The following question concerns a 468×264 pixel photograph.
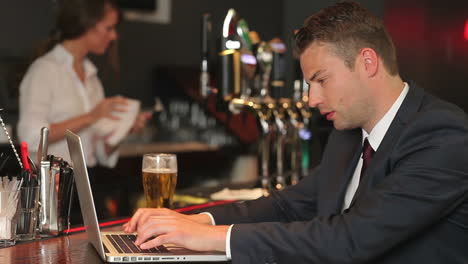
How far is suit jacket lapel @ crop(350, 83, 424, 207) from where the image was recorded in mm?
1770

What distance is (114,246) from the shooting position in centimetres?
170

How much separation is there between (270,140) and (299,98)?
1.45 feet

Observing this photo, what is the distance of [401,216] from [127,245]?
26.2 inches

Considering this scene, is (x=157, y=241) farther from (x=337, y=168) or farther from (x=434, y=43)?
(x=434, y=43)

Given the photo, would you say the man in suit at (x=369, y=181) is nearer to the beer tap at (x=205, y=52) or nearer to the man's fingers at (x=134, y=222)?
the man's fingers at (x=134, y=222)

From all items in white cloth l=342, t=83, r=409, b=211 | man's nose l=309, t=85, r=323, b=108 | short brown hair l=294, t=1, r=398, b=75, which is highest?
short brown hair l=294, t=1, r=398, b=75

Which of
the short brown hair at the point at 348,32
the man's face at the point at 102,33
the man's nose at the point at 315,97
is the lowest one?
the man's nose at the point at 315,97

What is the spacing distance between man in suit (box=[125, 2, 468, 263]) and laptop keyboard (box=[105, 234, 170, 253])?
0.08 feet

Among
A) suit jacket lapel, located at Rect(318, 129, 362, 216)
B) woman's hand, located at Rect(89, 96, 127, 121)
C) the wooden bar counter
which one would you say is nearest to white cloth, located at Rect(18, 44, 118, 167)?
woman's hand, located at Rect(89, 96, 127, 121)

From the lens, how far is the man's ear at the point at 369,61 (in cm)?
189

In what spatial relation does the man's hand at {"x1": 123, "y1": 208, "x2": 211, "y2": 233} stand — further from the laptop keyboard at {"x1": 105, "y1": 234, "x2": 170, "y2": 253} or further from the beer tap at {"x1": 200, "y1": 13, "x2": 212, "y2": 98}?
the beer tap at {"x1": 200, "y1": 13, "x2": 212, "y2": 98}

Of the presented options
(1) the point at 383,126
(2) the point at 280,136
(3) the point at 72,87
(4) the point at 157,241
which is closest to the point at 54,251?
(4) the point at 157,241

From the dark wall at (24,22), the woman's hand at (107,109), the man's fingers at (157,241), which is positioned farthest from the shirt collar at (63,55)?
the man's fingers at (157,241)

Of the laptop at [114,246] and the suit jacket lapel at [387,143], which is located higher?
the suit jacket lapel at [387,143]
